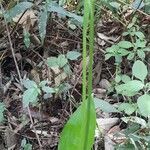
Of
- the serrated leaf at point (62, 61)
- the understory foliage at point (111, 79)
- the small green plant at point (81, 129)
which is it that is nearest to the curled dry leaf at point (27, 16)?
the understory foliage at point (111, 79)

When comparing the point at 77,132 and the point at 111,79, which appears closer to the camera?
the point at 77,132

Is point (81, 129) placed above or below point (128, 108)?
above

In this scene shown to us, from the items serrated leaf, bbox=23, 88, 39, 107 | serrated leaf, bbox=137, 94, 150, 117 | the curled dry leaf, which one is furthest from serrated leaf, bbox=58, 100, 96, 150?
the curled dry leaf

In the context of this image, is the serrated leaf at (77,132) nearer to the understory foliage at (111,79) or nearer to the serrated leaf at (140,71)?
the understory foliage at (111,79)

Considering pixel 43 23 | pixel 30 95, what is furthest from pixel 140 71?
pixel 43 23

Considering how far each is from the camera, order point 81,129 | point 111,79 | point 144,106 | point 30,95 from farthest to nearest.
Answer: point 111,79 < point 30,95 < point 144,106 < point 81,129

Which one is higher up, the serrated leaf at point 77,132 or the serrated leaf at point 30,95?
the serrated leaf at point 77,132

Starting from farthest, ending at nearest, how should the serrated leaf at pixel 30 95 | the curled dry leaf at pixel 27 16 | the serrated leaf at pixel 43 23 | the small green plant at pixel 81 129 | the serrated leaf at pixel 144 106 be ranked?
the curled dry leaf at pixel 27 16
the serrated leaf at pixel 43 23
the serrated leaf at pixel 30 95
the serrated leaf at pixel 144 106
the small green plant at pixel 81 129

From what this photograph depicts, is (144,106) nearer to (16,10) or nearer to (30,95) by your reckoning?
(30,95)

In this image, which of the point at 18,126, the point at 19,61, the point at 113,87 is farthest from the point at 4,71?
the point at 113,87
